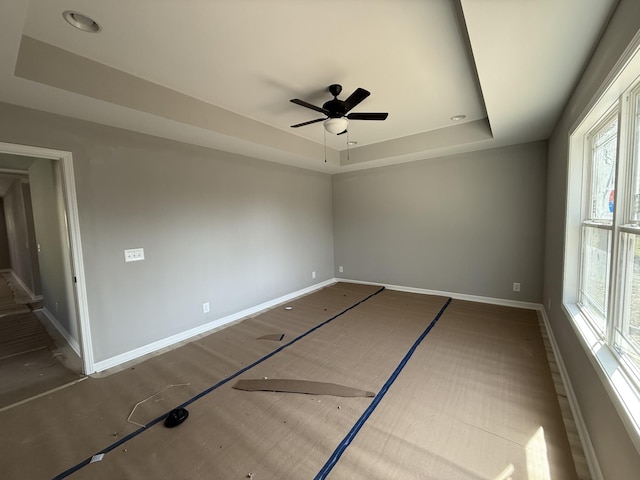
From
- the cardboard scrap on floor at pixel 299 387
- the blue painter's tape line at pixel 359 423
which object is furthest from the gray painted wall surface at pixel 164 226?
the blue painter's tape line at pixel 359 423

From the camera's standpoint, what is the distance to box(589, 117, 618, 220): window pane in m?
1.73

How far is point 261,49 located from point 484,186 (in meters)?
3.72

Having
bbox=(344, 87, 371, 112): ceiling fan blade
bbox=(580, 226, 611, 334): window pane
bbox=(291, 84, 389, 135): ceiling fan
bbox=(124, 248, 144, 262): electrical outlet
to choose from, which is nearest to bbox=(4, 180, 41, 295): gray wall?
bbox=(124, 248, 144, 262): electrical outlet

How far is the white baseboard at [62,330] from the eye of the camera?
302 cm

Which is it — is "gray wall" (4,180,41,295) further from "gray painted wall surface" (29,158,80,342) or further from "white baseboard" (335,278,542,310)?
"white baseboard" (335,278,542,310)

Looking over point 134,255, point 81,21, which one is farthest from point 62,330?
point 81,21

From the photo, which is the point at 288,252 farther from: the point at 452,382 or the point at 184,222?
the point at 452,382

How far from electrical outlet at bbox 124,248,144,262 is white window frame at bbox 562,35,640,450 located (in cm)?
375

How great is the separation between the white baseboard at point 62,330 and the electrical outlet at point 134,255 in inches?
40.9

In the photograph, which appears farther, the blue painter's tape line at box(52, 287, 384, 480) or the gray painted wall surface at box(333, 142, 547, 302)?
the gray painted wall surface at box(333, 142, 547, 302)

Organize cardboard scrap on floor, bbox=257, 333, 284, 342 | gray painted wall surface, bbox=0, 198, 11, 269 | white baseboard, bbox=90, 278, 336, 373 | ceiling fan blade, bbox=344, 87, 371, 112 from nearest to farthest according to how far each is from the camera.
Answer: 1. ceiling fan blade, bbox=344, 87, 371, 112
2. white baseboard, bbox=90, 278, 336, 373
3. cardboard scrap on floor, bbox=257, 333, 284, 342
4. gray painted wall surface, bbox=0, 198, 11, 269

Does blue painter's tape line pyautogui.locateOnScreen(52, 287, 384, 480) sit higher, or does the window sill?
the window sill

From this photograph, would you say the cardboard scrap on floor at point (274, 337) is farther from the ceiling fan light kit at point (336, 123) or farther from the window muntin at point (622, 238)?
the window muntin at point (622, 238)

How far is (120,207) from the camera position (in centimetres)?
272
